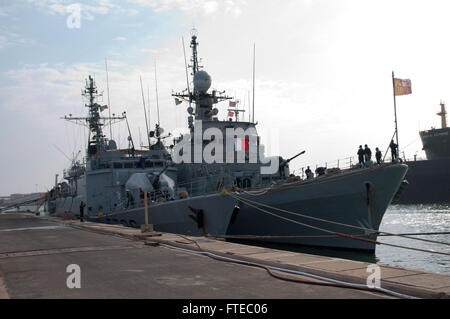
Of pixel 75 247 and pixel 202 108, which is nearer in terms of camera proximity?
pixel 75 247

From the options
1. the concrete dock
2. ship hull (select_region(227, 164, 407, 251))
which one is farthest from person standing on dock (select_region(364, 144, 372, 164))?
the concrete dock

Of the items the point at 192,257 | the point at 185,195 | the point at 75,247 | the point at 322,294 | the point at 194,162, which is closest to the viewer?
the point at 322,294

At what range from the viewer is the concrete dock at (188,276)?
502 centimetres

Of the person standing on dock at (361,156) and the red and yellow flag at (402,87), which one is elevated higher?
the red and yellow flag at (402,87)

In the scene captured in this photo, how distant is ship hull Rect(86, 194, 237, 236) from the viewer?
1504 centimetres

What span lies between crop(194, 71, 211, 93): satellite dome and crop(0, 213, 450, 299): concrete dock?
1614 centimetres

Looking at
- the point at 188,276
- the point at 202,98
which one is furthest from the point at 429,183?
the point at 188,276

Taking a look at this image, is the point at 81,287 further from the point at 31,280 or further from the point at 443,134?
the point at 443,134

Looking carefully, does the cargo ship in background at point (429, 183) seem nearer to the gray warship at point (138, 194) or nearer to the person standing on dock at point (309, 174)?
the gray warship at point (138, 194)

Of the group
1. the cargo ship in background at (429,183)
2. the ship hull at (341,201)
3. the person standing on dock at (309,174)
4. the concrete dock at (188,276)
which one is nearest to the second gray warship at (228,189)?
the ship hull at (341,201)

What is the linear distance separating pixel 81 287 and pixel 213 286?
5.68 feet

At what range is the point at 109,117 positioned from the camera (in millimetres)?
31484

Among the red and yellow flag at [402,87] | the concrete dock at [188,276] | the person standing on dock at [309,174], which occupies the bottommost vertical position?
the concrete dock at [188,276]

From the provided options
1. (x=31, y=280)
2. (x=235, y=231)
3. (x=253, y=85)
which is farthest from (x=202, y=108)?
(x=31, y=280)
